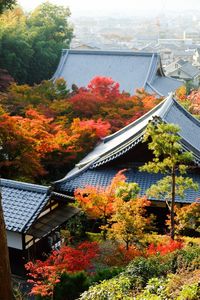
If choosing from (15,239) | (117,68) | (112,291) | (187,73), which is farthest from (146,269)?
(187,73)

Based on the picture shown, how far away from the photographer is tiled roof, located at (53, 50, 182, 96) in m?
35.8

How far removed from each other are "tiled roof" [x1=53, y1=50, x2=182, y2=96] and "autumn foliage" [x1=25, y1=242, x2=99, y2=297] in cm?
2432

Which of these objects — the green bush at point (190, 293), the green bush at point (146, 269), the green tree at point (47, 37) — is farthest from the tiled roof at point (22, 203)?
the green tree at point (47, 37)

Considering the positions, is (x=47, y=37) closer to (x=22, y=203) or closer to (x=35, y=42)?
(x=35, y=42)

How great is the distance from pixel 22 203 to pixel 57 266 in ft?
10.8

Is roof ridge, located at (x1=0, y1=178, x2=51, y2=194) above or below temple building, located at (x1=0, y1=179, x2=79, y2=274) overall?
A: above

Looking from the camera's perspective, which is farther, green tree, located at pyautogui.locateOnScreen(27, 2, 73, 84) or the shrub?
green tree, located at pyautogui.locateOnScreen(27, 2, 73, 84)

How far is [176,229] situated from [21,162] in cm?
689

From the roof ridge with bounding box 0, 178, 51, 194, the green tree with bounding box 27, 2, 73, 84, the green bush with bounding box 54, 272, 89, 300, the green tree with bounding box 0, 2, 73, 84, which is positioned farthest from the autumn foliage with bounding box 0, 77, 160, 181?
the green tree with bounding box 27, 2, 73, 84

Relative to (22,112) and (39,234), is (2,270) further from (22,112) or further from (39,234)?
(22,112)

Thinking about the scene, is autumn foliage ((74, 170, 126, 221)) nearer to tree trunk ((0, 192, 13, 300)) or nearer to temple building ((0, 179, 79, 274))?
temple building ((0, 179, 79, 274))

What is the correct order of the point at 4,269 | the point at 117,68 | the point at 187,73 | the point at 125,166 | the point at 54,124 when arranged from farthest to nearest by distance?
the point at 187,73
the point at 117,68
the point at 54,124
the point at 125,166
the point at 4,269

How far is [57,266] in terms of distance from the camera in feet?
36.2

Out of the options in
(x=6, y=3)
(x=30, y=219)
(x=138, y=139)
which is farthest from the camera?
(x=138, y=139)
